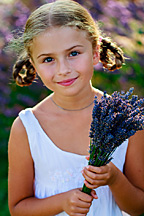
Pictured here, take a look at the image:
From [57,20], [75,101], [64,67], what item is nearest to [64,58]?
[64,67]

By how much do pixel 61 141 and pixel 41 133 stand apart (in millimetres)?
135

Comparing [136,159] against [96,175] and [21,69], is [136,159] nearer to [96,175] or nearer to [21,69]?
[96,175]

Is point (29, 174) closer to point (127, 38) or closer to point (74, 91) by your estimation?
point (74, 91)

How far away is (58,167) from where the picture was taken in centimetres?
246

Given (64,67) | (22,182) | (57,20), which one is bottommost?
(22,182)

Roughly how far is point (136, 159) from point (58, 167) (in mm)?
487

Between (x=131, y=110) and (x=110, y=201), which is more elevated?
(x=131, y=110)

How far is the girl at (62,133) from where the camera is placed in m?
2.23

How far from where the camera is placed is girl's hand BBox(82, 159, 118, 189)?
6.36ft

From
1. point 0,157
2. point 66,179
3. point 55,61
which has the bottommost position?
point 0,157

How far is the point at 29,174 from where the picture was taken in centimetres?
247

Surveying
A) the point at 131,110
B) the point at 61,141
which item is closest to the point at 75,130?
the point at 61,141

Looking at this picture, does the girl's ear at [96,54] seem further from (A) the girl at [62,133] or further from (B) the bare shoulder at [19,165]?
(B) the bare shoulder at [19,165]

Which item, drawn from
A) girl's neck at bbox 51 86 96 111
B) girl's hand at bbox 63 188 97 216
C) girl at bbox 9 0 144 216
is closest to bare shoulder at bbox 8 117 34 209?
girl at bbox 9 0 144 216
